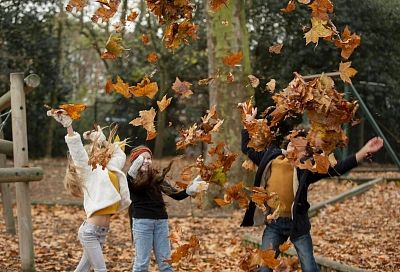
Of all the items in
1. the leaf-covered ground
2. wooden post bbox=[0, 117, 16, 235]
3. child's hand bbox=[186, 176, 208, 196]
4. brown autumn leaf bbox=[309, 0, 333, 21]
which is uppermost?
brown autumn leaf bbox=[309, 0, 333, 21]

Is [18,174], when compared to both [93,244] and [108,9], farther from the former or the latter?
[108,9]

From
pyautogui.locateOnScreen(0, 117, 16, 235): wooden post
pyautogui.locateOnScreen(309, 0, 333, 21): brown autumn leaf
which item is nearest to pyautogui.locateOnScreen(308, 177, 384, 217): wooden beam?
pyautogui.locateOnScreen(0, 117, 16, 235): wooden post

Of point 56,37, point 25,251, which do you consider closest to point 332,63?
point 56,37

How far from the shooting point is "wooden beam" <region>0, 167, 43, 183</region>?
6.98 m

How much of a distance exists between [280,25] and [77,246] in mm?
10202

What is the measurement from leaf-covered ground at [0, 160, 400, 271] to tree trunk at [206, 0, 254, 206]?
1220 mm

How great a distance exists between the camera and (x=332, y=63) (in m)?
17.8

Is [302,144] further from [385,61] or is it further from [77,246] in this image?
[385,61]

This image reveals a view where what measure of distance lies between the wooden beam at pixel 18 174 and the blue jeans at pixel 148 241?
122cm

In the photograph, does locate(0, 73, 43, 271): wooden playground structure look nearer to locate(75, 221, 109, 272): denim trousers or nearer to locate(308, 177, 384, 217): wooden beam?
locate(75, 221, 109, 272): denim trousers

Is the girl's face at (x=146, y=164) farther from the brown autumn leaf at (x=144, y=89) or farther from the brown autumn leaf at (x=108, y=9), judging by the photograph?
the brown autumn leaf at (x=108, y=9)

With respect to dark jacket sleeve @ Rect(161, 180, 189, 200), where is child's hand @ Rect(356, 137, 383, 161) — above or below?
above

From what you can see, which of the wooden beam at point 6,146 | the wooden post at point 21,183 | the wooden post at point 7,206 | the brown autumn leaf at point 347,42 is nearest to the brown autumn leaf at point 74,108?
the brown autumn leaf at point 347,42

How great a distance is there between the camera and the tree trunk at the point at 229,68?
12.2m
